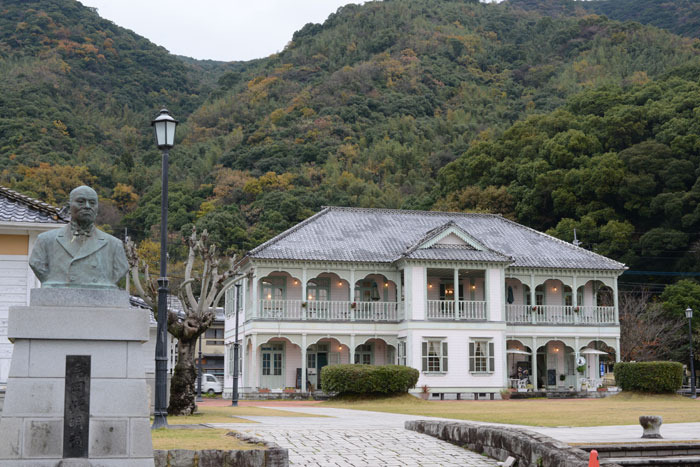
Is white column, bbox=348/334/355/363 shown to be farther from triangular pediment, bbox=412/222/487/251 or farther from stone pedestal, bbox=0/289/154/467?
stone pedestal, bbox=0/289/154/467

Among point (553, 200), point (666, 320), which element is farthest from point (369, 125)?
point (666, 320)

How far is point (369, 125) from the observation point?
312 ft

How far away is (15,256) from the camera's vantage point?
59.0ft

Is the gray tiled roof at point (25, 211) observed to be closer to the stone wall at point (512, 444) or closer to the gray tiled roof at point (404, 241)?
the stone wall at point (512, 444)

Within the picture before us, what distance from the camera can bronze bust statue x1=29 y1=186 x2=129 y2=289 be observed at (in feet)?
30.5

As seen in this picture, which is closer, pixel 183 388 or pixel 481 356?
pixel 183 388

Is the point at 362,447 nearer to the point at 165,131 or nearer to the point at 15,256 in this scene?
the point at 165,131

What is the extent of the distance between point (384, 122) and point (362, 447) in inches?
3278

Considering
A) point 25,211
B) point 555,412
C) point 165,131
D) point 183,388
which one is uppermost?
point 165,131

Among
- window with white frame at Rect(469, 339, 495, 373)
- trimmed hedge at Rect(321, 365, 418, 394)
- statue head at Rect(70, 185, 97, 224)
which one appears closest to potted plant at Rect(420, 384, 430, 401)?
window with white frame at Rect(469, 339, 495, 373)

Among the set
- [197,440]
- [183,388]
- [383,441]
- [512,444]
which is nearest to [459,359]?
[183,388]

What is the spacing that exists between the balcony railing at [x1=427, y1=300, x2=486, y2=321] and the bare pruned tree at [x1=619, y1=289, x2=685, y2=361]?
41.5 feet

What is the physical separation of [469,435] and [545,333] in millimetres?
30502

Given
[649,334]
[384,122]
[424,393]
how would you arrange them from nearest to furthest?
[424,393]
[649,334]
[384,122]
